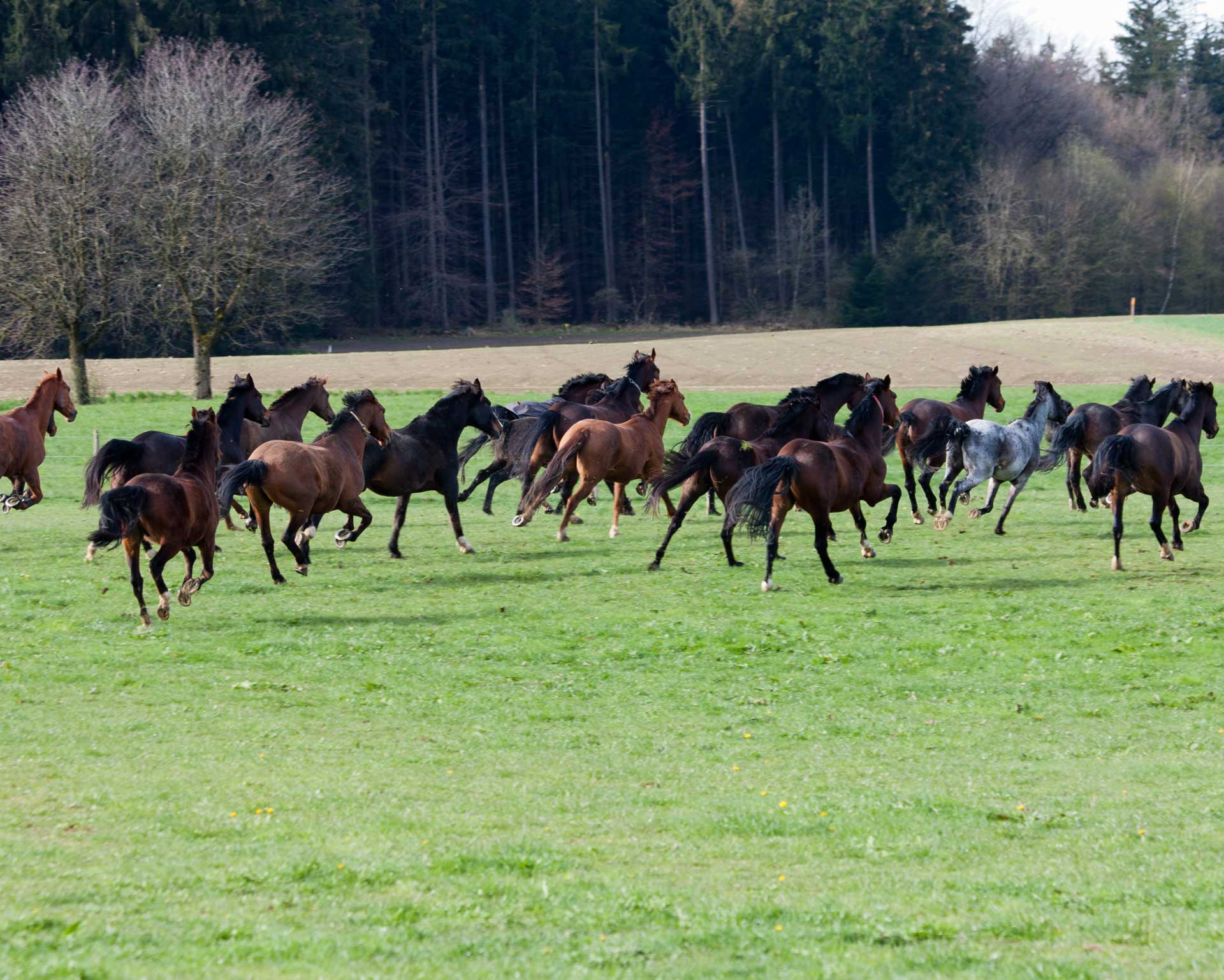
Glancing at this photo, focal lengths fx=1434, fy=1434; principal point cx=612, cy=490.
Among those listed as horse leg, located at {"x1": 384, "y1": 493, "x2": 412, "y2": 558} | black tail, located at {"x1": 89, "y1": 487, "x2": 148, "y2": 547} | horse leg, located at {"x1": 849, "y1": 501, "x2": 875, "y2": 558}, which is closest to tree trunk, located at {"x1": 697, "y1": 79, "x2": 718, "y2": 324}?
horse leg, located at {"x1": 384, "y1": 493, "x2": 412, "y2": 558}

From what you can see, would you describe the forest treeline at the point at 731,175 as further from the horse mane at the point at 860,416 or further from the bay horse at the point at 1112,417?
the horse mane at the point at 860,416

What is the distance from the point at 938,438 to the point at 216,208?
30.3m

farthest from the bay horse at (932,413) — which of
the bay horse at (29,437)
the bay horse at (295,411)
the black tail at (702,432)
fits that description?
the bay horse at (29,437)

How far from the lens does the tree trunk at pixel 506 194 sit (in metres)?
77.7

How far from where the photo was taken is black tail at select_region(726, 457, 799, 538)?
48.9 feet

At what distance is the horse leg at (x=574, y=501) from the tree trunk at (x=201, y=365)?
27.0 metres

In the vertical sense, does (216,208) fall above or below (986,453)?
above

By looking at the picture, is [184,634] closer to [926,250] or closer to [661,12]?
[926,250]

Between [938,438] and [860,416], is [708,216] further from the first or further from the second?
[860,416]

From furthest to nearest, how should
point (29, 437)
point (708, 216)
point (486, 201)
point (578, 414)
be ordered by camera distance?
point (708, 216) → point (486, 201) → point (578, 414) → point (29, 437)

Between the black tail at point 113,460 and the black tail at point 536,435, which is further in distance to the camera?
the black tail at point 536,435

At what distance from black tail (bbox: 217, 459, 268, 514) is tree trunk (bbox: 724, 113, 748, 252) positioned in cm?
6772

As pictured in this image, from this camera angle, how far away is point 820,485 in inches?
609

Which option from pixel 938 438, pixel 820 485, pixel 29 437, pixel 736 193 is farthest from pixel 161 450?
pixel 736 193
